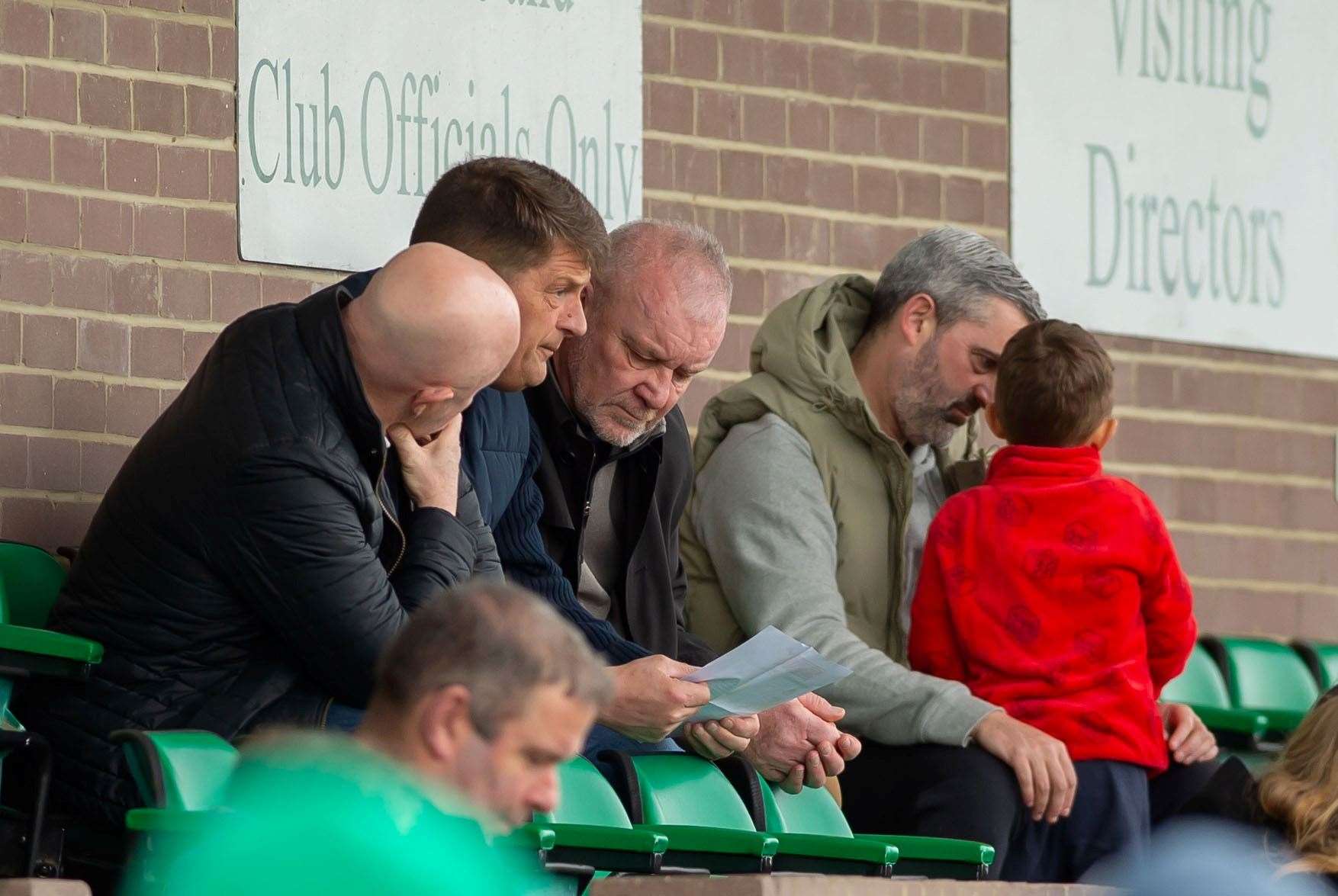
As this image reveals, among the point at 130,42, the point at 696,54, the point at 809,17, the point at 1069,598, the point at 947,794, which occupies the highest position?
the point at 809,17

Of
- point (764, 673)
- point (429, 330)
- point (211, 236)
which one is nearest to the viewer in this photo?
point (429, 330)

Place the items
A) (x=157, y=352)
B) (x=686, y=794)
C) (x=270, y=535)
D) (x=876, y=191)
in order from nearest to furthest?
(x=270, y=535) < (x=686, y=794) < (x=157, y=352) < (x=876, y=191)

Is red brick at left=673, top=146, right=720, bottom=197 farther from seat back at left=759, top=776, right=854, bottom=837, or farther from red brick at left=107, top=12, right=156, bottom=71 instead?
seat back at left=759, top=776, right=854, bottom=837

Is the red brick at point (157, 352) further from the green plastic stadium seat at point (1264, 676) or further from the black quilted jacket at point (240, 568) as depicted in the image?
Result: the green plastic stadium seat at point (1264, 676)

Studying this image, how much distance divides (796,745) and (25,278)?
193cm

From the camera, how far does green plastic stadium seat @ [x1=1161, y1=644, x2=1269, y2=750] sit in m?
5.42

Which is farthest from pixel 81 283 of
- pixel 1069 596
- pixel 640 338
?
pixel 1069 596

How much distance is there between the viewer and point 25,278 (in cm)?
488

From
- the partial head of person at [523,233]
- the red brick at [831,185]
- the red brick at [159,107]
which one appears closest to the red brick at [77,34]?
the red brick at [159,107]

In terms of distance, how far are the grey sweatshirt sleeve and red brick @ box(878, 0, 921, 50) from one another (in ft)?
5.43

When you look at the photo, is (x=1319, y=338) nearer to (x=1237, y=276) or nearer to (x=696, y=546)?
(x=1237, y=276)

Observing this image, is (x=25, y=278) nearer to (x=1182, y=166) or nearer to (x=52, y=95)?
(x=52, y=95)

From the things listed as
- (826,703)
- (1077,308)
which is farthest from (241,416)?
(1077,308)

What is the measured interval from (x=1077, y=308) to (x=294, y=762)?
16.0ft
